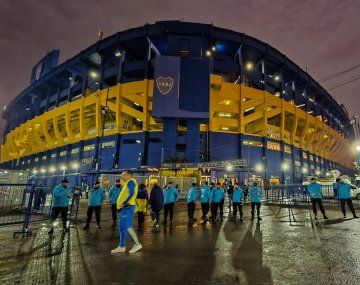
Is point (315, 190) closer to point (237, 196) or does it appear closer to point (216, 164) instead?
point (237, 196)

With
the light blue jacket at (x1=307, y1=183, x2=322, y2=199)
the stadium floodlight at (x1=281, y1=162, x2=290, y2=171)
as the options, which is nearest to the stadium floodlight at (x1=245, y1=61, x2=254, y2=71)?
the stadium floodlight at (x1=281, y1=162, x2=290, y2=171)

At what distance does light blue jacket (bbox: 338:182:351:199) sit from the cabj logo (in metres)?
23.6

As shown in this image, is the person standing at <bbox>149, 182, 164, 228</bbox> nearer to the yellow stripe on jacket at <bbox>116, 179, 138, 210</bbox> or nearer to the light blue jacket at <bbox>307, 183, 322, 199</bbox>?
the yellow stripe on jacket at <bbox>116, 179, 138, 210</bbox>

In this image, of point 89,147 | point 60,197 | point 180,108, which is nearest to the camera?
point 60,197

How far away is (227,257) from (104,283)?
243 cm

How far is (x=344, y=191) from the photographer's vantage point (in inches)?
402

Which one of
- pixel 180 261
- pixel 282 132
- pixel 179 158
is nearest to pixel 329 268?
pixel 180 261

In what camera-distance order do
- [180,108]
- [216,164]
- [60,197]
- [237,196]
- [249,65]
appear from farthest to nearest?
[249,65]
[180,108]
[216,164]
[237,196]
[60,197]

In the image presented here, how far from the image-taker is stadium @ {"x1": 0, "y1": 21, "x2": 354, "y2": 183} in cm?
3083

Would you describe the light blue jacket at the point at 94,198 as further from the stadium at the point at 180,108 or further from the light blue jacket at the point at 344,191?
the stadium at the point at 180,108

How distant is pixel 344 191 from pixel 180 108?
22.3 m

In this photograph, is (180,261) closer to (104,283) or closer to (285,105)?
(104,283)

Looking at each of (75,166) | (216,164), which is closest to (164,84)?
(216,164)

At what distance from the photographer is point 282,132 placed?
3941 centimetres
